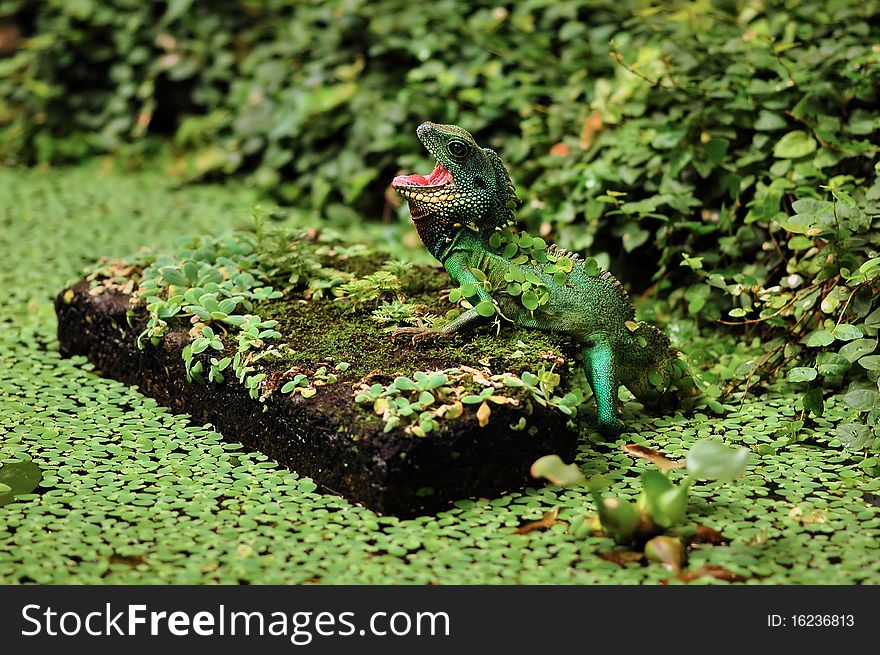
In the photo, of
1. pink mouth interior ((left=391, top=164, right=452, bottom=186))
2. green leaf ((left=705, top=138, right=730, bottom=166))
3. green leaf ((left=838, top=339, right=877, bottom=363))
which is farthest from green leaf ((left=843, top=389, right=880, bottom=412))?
pink mouth interior ((left=391, top=164, right=452, bottom=186))

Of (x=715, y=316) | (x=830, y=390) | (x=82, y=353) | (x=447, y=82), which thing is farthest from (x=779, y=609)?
(x=447, y=82)

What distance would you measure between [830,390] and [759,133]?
1.29 metres

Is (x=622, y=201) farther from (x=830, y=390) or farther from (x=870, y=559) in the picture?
(x=870, y=559)

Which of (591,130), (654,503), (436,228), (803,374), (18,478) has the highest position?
(436,228)

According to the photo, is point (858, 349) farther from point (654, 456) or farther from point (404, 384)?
point (404, 384)

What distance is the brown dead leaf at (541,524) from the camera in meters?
3.33

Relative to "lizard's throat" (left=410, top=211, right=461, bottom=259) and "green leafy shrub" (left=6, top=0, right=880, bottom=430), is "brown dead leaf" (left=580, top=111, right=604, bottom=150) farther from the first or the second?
"lizard's throat" (left=410, top=211, right=461, bottom=259)

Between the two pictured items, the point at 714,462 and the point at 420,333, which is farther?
the point at 420,333

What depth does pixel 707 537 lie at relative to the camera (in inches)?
128

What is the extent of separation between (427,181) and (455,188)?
0.13 m


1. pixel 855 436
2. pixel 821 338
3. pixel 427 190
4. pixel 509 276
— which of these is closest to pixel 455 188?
pixel 427 190

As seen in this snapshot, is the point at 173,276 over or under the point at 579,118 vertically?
under

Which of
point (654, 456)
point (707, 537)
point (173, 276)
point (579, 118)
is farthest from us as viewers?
point (579, 118)

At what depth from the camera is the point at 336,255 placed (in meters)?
4.86
